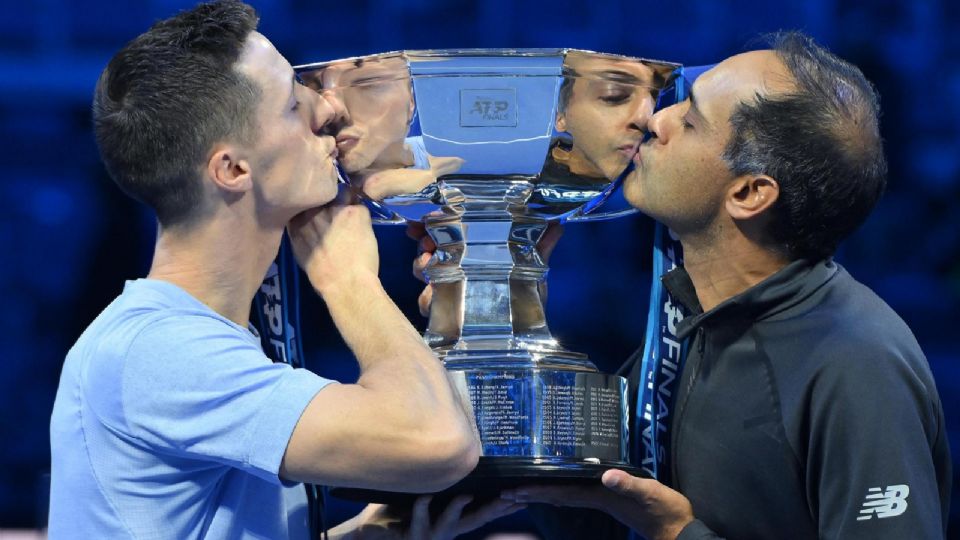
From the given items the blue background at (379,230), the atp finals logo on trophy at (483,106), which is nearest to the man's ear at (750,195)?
the atp finals logo on trophy at (483,106)

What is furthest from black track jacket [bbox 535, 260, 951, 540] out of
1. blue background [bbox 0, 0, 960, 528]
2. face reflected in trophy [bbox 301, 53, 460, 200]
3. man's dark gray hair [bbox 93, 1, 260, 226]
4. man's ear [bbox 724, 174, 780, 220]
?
blue background [bbox 0, 0, 960, 528]

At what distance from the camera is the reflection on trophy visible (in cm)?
200

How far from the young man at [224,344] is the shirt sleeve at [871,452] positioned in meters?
0.49

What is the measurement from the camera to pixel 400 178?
2092 mm

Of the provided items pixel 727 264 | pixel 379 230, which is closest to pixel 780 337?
pixel 727 264

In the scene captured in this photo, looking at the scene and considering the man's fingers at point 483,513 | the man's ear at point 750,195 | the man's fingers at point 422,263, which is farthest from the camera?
the man's fingers at point 422,263

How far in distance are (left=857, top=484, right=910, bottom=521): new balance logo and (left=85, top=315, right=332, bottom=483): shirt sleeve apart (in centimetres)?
73

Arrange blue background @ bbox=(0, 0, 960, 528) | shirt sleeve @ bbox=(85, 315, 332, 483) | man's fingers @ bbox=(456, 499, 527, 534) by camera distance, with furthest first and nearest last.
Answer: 1. blue background @ bbox=(0, 0, 960, 528)
2. man's fingers @ bbox=(456, 499, 527, 534)
3. shirt sleeve @ bbox=(85, 315, 332, 483)

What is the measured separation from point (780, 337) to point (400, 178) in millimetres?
591

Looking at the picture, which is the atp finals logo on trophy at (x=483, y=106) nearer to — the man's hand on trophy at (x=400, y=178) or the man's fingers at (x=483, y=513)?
the man's hand on trophy at (x=400, y=178)

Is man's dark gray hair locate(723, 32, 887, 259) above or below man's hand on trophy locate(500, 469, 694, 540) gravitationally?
above

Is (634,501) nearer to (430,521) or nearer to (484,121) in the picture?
(430,521)

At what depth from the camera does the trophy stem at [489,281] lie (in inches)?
82.1

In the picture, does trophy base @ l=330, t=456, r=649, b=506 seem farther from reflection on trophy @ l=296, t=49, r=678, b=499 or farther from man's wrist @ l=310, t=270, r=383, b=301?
man's wrist @ l=310, t=270, r=383, b=301
